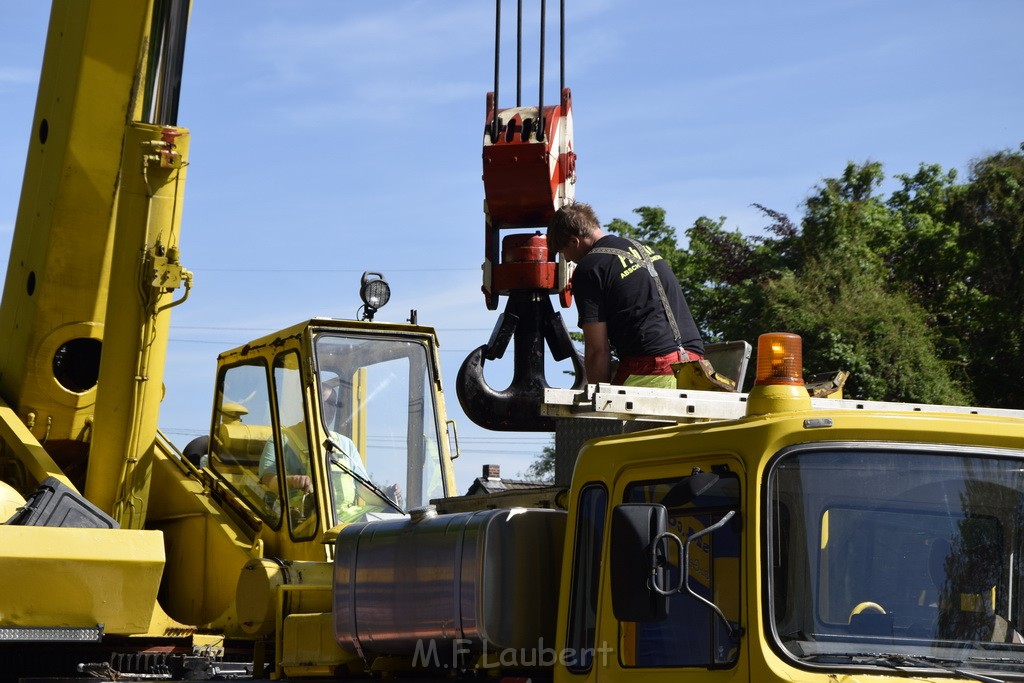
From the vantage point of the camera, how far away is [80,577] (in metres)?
5.88

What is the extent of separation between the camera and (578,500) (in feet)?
13.7

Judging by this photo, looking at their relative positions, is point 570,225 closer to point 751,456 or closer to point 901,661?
point 751,456

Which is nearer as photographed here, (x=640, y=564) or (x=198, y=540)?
(x=640, y=564)

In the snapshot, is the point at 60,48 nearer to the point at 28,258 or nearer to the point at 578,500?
the point at 28,258

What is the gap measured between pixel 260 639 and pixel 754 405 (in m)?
2.98

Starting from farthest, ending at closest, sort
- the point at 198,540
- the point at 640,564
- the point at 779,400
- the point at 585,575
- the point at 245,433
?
the point at 245,433
the point at 198,540
the point at 585,575
the point at 779,400
the point at 640,564

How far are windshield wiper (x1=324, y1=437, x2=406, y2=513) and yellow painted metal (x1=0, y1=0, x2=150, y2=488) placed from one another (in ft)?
5.82

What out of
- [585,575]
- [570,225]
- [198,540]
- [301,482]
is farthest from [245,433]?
[585,575]

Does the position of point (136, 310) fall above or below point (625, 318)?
above

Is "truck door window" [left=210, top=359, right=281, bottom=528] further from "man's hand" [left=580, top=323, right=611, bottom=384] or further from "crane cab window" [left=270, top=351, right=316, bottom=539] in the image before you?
"man's hand" [left=580, top=323, right=611, bottom=384]

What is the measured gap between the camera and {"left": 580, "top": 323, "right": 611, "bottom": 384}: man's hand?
5.30 meters

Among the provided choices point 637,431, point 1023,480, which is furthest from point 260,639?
point 1023,480

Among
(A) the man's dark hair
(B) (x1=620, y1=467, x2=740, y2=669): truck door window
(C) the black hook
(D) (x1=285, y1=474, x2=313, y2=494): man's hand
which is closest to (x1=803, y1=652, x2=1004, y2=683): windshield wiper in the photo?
(B) (x1=620, y1=467, x2=740, y2=669): truck door window

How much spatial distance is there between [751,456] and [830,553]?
33cm
